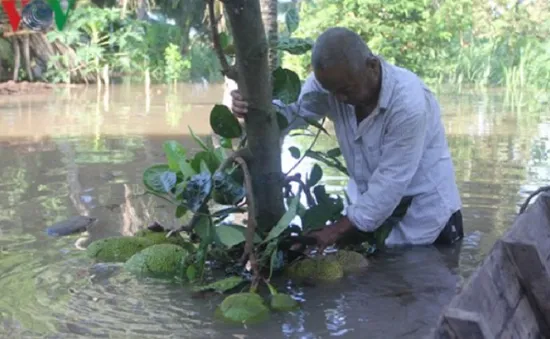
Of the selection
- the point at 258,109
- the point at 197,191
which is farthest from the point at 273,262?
the point at 258,109

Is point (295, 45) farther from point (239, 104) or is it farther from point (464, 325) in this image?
point (464, 325)

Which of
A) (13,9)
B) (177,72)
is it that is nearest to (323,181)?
(13,9)

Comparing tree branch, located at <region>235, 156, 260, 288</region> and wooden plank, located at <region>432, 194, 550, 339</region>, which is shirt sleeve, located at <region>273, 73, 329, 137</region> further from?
wooden plank, located at <region>432, 194, 550, 339</region>

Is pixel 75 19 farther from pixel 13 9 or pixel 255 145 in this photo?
pixel 255 145

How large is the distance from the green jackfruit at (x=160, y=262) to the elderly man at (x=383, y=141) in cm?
69

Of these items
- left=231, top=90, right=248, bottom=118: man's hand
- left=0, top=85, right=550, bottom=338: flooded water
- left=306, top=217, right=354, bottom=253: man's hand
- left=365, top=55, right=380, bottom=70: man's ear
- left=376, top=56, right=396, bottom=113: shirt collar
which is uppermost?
left=365, top=55, right=380, bottom=70: man's ear

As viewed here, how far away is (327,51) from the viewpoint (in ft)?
10.5

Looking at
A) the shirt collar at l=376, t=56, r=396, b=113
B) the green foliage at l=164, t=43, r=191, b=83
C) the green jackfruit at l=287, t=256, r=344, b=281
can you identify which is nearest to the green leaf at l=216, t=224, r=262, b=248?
the green jackfruit at l=287, t=256, r=344, b=281

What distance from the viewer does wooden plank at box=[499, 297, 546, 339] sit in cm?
222

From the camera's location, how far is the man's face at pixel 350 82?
10.6 ft

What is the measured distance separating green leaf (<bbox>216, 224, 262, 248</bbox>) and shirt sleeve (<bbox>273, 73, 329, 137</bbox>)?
23.8 inches

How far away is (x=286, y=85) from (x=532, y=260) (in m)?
1.57

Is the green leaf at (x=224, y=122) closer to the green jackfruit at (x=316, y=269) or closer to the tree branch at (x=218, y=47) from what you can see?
the tree branch at (x=218, y=47)

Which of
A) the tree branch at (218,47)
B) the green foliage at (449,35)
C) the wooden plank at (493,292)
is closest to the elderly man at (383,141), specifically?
the tree branch at (218,47)
